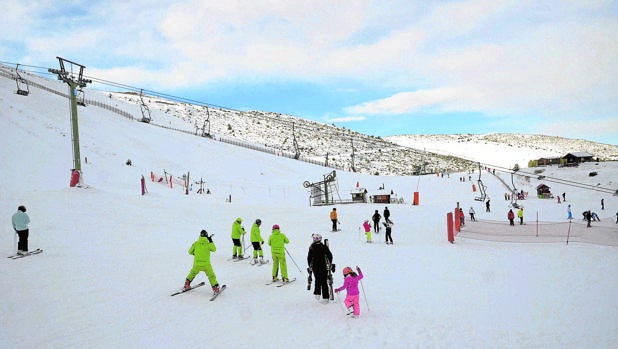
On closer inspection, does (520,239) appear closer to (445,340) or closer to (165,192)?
(445,340)

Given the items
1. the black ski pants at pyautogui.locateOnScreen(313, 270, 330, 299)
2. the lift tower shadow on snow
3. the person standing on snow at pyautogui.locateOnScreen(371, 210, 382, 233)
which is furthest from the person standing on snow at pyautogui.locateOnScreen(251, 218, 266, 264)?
the lift tower shadow on snow

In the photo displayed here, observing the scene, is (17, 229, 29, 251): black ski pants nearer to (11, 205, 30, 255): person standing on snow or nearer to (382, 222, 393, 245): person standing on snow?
(11, 205, 30, 255): person standing on snow

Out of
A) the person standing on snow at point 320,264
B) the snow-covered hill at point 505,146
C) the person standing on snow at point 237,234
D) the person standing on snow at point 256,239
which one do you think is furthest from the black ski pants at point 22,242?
the snow-covered hill at point 505,146

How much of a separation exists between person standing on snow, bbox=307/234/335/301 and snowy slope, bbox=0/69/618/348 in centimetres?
37

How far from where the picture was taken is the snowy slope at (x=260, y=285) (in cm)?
736

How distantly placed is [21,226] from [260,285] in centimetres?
783

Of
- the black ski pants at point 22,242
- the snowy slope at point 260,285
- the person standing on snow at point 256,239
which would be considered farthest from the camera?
the person standing on snow at point 256,239

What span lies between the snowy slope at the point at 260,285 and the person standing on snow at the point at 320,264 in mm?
374

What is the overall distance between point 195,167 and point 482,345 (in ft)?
149

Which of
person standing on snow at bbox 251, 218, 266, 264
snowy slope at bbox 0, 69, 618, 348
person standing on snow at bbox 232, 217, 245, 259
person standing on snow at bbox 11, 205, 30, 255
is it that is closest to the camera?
snowy slope at bbox 0, 69, 618, 348

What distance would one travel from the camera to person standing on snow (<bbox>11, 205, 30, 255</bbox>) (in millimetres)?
11617

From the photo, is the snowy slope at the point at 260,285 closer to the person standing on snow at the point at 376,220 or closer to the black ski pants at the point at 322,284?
the black ski pants at the point at 322,284

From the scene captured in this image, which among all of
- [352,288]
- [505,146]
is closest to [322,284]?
[352,288]

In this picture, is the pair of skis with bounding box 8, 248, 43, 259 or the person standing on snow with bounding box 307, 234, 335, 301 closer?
the person standing on snow with bounding box 307, 234, 335, 301
